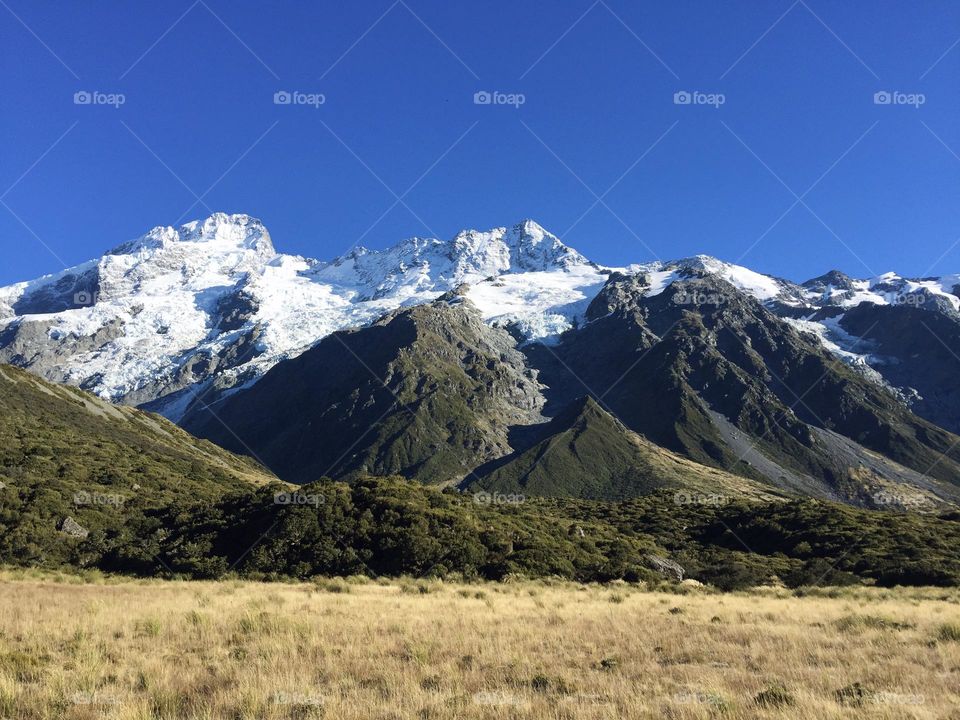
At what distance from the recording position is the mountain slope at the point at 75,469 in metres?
44.3

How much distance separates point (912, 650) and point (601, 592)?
15.9 metres

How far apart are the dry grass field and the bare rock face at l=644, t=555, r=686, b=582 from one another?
1801cm

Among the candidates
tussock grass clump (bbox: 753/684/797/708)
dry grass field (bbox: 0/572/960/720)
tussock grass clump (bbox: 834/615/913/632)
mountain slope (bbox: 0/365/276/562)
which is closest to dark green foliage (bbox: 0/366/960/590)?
mountain slope (bbox: 0/365/276/562)

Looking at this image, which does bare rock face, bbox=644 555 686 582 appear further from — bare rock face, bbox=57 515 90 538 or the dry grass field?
bare rock face, bbox=57 515 90 538

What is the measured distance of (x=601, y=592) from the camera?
97.6 feet

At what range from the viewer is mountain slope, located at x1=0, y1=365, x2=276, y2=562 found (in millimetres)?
44344

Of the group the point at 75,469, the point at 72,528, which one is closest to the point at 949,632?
the point at 72,528

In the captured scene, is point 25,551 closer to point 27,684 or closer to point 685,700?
point 27,684

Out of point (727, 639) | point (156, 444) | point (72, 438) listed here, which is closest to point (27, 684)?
point (727, 639)

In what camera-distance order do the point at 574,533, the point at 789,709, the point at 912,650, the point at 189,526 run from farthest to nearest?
the point at 574,533 → the point at 189,526 → the point at 912,650 → the point at 789,709

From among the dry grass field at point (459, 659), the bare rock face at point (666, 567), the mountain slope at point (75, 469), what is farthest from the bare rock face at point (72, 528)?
the bare rock face at point (666, 567)

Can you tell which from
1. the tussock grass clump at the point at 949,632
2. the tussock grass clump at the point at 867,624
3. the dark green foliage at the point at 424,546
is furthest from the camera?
the dark green foliage at the point at 424,546

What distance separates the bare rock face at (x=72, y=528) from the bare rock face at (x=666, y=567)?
38470mm

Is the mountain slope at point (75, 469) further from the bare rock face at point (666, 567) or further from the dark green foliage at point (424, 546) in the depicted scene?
the bare rock face at point (666, 567)
